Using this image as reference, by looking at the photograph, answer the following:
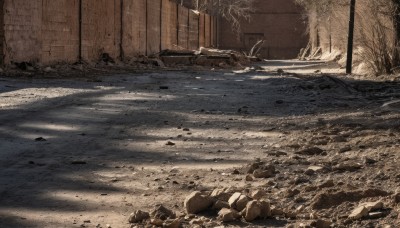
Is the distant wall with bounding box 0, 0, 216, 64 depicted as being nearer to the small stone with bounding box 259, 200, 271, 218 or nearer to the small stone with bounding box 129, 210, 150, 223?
the small stone with bounding box 129, 210, 150, 223

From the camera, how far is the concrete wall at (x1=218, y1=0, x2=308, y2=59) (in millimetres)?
49469

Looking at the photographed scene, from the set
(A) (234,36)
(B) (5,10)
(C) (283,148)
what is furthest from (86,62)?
(A) (234,36)

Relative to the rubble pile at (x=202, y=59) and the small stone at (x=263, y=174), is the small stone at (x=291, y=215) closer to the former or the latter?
the small stone at (x=263, y=174)

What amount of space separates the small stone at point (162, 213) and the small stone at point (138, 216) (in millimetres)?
37

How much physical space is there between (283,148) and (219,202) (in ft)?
7.71

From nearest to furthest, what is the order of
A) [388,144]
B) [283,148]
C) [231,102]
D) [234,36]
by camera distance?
[388,144] < [283,148] < [231,102] < [234,36]

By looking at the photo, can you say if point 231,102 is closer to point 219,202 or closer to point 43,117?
point 43,117

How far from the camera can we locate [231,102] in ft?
33.3

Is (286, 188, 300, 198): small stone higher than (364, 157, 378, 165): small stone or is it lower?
lower

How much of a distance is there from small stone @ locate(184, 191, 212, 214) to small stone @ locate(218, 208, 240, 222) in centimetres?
15

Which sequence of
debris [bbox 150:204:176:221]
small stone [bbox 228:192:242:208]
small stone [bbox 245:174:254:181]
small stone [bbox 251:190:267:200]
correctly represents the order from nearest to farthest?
debris [bbox 150:204:176:221], small stone [bbox 228:192:242:208], small stone [bbox 251:190:267:200], small stone [bbox 245:174:254:181]

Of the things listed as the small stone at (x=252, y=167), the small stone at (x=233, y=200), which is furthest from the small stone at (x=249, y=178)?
the small stone at (x=233, y=200)

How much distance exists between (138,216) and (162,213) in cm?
13

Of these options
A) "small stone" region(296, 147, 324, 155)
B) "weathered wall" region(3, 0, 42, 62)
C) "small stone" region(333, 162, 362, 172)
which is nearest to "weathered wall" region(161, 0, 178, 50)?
"weathered wall" region(3, 0, 42, 62)
